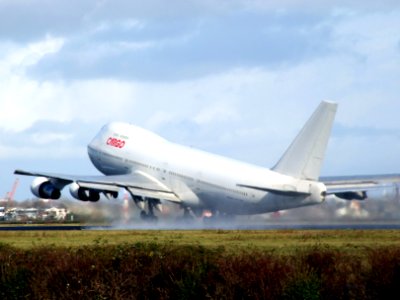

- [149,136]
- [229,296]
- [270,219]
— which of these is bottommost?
[229,296]

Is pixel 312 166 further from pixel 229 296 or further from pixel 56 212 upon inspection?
pixel 229 296

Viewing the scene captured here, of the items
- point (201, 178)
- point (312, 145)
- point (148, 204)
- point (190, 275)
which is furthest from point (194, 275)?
point (148, 204)

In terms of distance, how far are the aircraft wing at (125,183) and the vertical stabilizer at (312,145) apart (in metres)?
19.1

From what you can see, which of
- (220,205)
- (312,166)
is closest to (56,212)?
(220,205)

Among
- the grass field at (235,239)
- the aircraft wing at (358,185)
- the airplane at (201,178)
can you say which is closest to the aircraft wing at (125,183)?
the airplane at (201,178)

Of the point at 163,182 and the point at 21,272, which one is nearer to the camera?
the point at 21,272

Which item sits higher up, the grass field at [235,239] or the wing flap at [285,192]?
the wing flap at [285,192]

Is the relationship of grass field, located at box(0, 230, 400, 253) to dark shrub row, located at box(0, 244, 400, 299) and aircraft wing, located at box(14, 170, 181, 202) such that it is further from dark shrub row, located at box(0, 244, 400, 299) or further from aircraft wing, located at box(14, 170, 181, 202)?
aircraft wing, located at box(14, 170, 181, 202)

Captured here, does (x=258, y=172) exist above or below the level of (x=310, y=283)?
above

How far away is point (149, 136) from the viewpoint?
119 meters

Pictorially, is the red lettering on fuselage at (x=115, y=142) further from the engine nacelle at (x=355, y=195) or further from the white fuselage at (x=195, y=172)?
the engine nacelle at (x=355, y=195)

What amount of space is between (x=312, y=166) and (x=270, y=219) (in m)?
9.04

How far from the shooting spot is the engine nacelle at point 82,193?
108 meters

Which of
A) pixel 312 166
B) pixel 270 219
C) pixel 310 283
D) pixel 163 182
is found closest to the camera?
pixel 310 283
